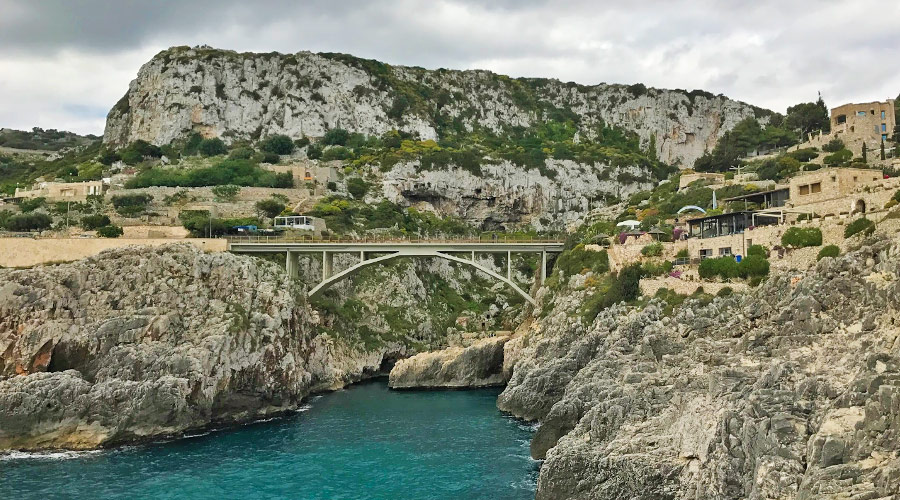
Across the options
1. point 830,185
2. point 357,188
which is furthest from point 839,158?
point 357,188

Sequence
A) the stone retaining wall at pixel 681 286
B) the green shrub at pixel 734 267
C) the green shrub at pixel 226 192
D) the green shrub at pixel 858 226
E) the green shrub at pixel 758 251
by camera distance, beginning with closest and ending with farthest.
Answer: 1. the green shrub at pixel 858 226
2. the green shrub at pixel 734 267
3. the stone retaining wall at pixel 681 286
4. the green shrub at pixel 758 251
5. the green shrub at pixel 226 192

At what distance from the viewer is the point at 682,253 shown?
170 feet

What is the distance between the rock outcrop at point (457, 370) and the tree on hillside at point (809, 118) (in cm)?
5462

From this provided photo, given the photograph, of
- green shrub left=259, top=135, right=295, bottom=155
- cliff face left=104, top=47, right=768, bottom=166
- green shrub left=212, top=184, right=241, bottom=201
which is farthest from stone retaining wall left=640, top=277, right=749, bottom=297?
cliff face left=104, top=47, right=768, bottom=166

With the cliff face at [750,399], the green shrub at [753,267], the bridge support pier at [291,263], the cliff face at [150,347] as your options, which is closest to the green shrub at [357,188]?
the bridge support pier at [291,263]

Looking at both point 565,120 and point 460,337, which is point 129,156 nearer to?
point 460,337

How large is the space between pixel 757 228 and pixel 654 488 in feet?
80.1

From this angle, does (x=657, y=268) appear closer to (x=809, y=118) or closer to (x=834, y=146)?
(x=834, y=146)

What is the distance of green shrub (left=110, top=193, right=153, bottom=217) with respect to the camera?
78.0m

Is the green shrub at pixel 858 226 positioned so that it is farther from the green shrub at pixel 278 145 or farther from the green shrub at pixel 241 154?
the green shrub at pixel 278 145

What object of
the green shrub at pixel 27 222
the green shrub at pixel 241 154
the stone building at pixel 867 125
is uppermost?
the green shrub at pixel 241 154

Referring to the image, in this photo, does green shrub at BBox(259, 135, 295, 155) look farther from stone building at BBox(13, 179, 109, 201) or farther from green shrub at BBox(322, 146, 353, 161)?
stone building at BBox(13, 179, 109, 201)

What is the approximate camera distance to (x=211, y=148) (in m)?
106

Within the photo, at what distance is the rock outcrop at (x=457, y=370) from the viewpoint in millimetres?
62125
